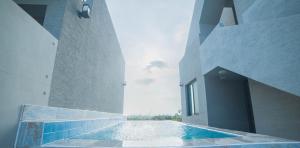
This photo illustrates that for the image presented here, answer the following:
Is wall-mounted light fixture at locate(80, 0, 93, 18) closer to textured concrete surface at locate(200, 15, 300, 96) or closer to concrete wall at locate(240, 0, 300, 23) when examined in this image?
textured concrete surface at locate(200, 15, 300, 96)

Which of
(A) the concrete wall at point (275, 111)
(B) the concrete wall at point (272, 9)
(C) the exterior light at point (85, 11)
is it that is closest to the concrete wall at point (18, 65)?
(C) the exterior light at point (85, 11)

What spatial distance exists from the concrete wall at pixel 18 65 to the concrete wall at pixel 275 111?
668 centimetres

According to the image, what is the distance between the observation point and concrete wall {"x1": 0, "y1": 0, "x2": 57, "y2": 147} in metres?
2.60

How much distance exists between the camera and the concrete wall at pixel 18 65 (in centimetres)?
260

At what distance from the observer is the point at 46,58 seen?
3668 mm

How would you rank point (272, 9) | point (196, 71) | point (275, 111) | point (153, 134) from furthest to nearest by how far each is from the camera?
point (196, 71) < point (275, 111) < point (153, 134) < point (272, 9)

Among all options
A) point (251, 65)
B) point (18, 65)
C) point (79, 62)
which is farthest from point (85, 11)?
point (251, 65)

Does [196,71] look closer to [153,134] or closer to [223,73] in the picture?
[223,73]

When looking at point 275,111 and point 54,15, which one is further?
point 275,111

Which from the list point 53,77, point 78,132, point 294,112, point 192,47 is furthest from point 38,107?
point 192,47

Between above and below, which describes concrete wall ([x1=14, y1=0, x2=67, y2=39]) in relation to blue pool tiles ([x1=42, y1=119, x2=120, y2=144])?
above

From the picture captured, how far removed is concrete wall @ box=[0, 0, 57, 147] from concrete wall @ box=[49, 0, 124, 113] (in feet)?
1.64

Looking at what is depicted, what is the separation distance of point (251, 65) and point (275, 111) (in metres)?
2.39

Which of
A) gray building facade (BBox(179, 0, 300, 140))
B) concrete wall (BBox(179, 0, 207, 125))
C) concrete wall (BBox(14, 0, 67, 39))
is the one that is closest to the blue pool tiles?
concrete wall (BBox(14, 0, 67, 39))
